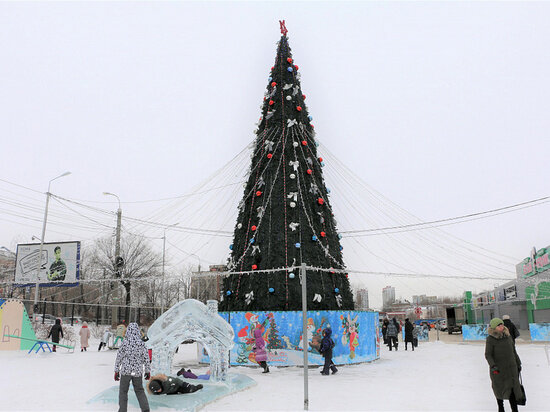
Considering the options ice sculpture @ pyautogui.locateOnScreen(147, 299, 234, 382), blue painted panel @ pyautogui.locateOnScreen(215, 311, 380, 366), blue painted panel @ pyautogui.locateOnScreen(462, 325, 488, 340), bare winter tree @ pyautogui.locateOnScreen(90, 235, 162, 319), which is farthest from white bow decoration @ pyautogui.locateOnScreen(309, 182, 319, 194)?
bare winter tree @ pyautogui.locateOnScreen(90, 235, 162, 319)

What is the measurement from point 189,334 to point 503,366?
22.9ft

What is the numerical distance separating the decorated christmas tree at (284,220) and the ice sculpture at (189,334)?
4324 mm

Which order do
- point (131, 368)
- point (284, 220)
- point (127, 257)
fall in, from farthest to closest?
point (127, 257) → point (284, 220) → point (131, 368)

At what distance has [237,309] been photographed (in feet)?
52.5

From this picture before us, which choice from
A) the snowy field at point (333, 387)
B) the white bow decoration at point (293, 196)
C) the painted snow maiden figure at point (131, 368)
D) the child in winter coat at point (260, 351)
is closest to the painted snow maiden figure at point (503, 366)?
the snowy field at point (333, 387)

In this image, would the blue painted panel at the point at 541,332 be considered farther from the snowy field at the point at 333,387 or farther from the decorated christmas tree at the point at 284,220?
the decorated christmas tree at the point at 284,220

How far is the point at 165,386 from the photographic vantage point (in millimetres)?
9180

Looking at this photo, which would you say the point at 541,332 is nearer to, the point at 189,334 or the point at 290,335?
the point at 290,335

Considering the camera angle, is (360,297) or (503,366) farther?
(360,297)

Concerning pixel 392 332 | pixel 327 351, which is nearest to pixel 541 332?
pixel 392 332

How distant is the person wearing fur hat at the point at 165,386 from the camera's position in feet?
30.1

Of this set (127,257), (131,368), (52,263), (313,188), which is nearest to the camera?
(131,368)

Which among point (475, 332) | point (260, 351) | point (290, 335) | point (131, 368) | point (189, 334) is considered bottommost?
point (475, 332)

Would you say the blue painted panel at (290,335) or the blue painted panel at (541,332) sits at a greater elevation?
the blue painted panel at (290,335)
